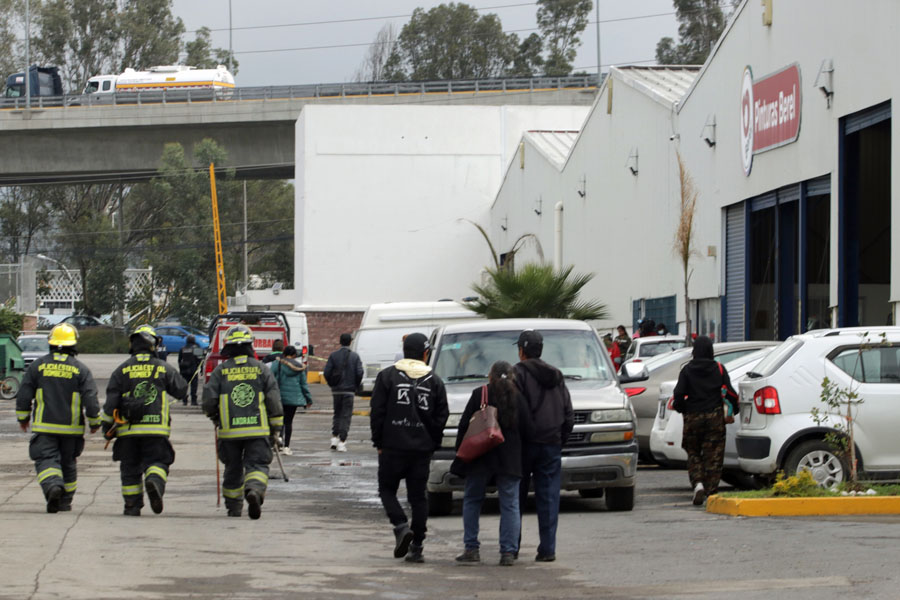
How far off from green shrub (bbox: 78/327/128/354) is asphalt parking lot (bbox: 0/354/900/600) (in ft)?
180

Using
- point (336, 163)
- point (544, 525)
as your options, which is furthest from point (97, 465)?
point (336, 163)

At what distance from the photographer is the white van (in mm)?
30953

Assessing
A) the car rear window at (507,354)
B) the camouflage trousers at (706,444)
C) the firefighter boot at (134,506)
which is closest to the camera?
the firefighter boot at (134,506)

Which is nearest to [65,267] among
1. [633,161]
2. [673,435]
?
[633,161]

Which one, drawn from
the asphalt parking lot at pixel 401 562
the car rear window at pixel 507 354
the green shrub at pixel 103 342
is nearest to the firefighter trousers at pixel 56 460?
the asphalt parking lot at pixel 401 562

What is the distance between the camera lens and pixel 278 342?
19.8 m

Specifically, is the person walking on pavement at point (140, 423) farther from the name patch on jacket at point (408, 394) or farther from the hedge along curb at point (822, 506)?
the hedge along curb at point (822, 506)

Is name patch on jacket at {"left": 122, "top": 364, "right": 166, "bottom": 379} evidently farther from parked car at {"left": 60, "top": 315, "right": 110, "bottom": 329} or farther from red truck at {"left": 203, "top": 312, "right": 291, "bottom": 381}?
parked car at {"left": 60, "top": 315, "right": 110, "bottom": 329}

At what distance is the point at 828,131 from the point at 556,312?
797 cm

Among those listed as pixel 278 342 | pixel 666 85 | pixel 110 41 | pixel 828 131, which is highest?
pixel 110 41

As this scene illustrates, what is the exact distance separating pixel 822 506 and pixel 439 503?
343 centimetres

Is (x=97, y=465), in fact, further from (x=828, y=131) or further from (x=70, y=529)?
(x=828, y=131)

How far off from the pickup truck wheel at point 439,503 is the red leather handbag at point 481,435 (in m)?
3.14

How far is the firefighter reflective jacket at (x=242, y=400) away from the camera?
11625 mm
